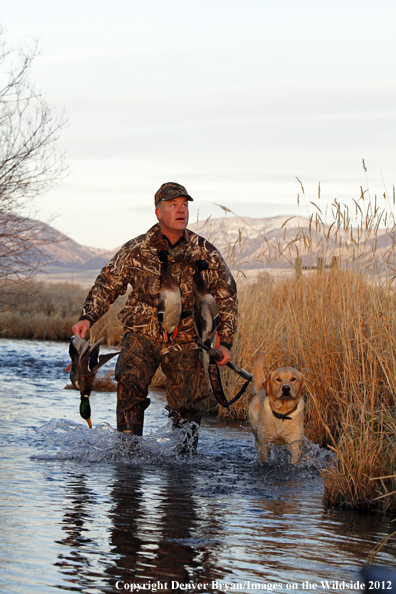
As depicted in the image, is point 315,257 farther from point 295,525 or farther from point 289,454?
point 295,525

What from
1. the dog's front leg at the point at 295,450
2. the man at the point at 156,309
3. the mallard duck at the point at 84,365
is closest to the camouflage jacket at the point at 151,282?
the man at the point at 156,309

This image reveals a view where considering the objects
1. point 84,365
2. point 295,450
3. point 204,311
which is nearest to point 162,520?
point 84,365

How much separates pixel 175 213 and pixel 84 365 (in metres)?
1.36

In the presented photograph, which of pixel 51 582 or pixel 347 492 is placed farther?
A: pixel 347 492

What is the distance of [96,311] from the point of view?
5.69 m

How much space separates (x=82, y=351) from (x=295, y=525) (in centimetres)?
196

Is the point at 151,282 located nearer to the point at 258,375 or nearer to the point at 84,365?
the point at 84,365

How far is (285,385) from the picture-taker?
231 inches

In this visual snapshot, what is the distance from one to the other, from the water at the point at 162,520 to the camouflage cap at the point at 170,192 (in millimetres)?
1842

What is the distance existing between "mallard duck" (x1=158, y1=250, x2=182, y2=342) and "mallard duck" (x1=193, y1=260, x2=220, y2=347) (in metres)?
0.18

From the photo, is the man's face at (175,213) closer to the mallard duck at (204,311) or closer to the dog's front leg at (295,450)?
the mallard duck at (204,311)

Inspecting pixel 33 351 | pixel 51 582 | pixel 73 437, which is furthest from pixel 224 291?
pixel 33 351

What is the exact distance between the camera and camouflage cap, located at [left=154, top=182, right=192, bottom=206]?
18.5 feet

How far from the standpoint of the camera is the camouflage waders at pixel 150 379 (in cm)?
566
